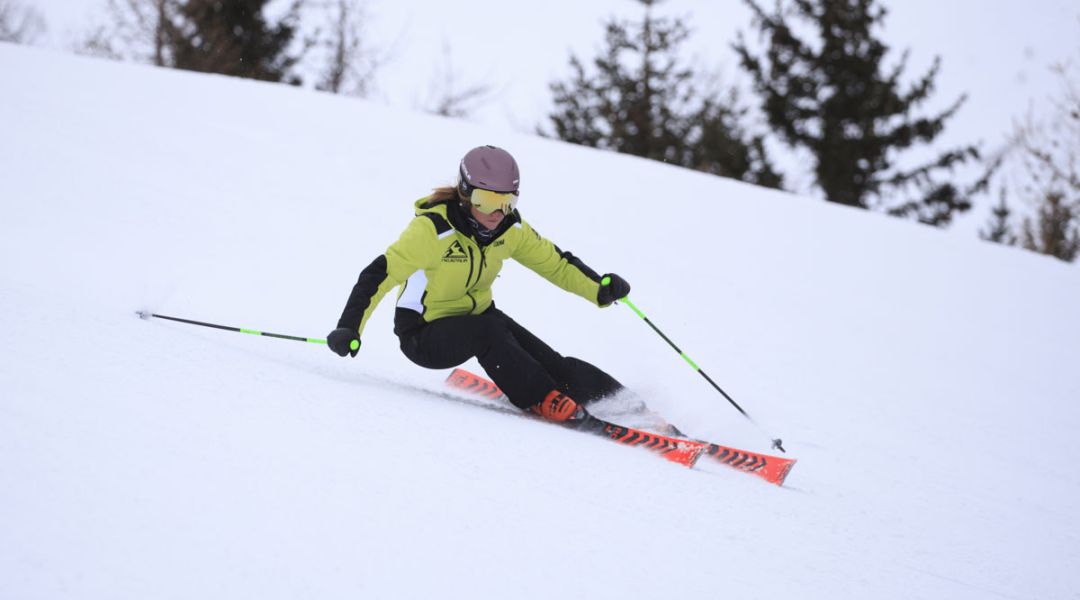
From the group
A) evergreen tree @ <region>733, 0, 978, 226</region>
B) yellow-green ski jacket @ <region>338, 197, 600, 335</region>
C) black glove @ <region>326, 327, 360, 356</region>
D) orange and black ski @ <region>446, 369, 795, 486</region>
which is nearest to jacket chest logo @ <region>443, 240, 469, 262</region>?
yellow-green ski jacket @ <region>338, 197, 600, 335</region>

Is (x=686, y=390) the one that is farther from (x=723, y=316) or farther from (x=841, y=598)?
(x=841, y=598)

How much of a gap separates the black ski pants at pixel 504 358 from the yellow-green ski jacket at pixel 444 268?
103 mm

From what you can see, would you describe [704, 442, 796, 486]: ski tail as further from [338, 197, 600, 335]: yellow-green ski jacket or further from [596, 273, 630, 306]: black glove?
[338, 197, 600, 335]: yellow-green ski jacket

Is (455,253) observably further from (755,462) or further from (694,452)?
(755,462)

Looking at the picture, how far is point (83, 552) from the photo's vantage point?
1.72 metres

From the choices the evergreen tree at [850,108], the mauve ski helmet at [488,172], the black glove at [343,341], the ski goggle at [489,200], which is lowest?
the evergreen tree at [850,108]

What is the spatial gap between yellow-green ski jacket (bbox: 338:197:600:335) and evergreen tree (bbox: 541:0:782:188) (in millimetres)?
18573

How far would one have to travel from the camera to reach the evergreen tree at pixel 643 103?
22938 millimetres

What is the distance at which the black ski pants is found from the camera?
378 cm

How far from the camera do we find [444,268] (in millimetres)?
3852

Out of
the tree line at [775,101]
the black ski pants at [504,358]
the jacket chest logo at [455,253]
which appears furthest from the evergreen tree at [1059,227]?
the jacket chest logo at [455,253]

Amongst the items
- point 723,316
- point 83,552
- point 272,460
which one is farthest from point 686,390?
point 83,552

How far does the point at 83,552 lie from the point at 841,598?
180cm

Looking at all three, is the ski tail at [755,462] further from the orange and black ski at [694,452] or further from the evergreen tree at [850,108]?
the evergreen tree at [850,108]
